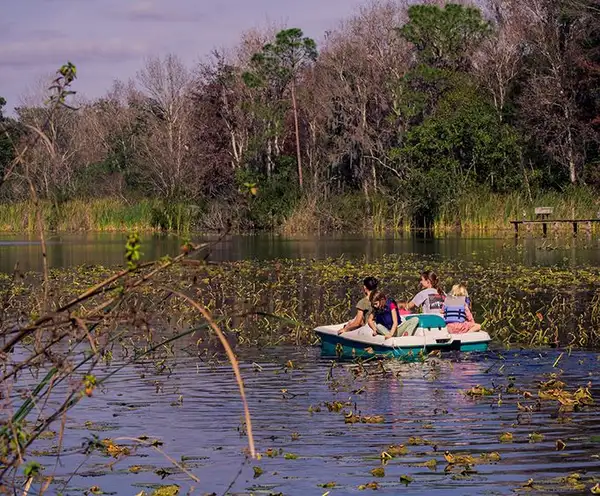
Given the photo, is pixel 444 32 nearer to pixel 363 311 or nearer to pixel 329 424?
pixel 363 311

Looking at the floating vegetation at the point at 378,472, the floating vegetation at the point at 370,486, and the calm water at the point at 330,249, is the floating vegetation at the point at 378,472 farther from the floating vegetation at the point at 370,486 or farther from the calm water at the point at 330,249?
the calm water at the point at 330,249

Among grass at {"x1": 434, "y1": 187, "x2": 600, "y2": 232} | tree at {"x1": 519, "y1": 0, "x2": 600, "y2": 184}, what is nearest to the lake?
grass at {"x1": 434, "y1": 187, "x2": 600, "y2": 232}

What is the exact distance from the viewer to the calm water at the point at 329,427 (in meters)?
10.2

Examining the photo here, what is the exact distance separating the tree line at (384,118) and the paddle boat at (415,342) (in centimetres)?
3624

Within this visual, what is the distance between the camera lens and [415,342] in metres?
17.1

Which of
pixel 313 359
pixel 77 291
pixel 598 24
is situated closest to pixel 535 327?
pixel 313 359

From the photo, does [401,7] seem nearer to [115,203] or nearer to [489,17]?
[489,17]

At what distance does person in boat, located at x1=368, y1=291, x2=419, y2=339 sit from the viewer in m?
17.5

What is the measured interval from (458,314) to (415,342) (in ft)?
4.16

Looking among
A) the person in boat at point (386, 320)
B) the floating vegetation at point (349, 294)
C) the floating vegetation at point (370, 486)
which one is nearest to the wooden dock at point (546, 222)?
the floating vegetation at point (349, 294)

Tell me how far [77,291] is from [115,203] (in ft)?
136

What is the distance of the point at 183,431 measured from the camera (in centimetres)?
1238

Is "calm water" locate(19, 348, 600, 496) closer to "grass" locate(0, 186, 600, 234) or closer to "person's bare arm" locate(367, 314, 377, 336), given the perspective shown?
"person's bare arm" locate(367, 314, 377, 336)

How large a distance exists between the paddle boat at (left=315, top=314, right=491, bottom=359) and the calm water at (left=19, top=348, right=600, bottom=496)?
314 mm
